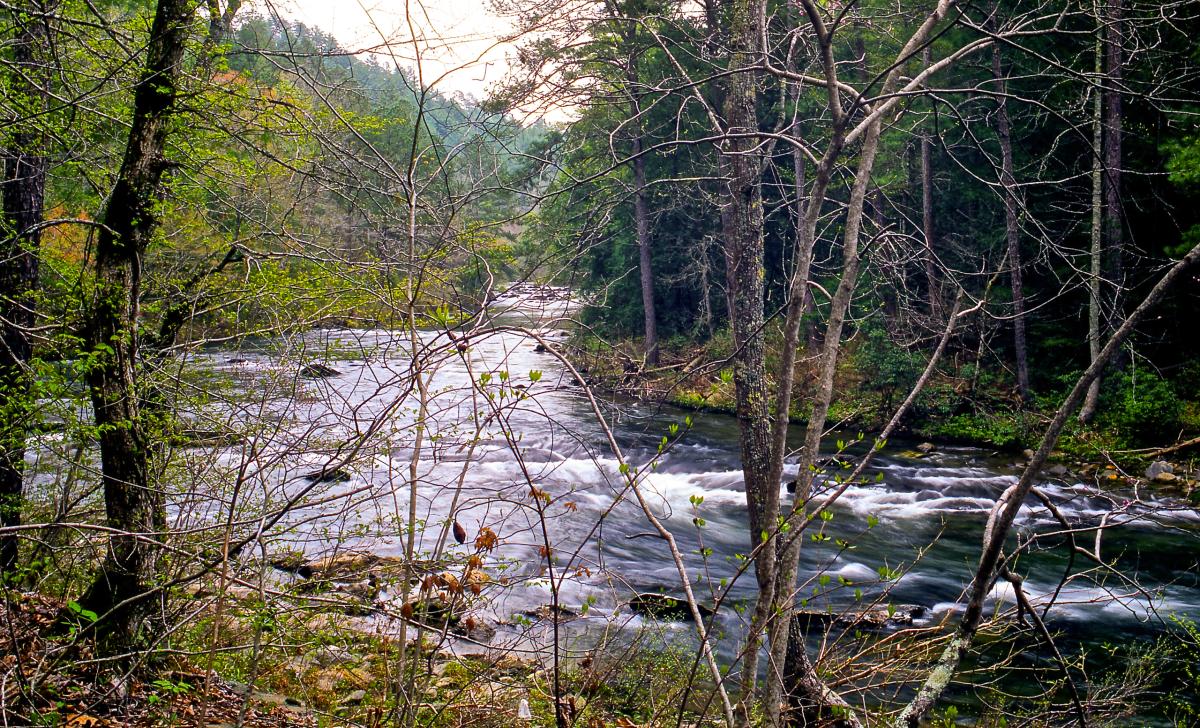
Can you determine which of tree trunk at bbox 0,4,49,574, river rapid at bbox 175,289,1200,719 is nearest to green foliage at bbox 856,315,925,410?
river rapid at bbox 175,289,1200,719

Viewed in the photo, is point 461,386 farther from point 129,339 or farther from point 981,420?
point 981,420

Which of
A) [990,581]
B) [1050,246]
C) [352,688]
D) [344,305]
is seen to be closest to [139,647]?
[352,688]

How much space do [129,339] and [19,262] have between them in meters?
2.37

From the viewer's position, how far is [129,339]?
4.71 metres

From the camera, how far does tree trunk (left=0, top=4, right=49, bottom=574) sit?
4434mm

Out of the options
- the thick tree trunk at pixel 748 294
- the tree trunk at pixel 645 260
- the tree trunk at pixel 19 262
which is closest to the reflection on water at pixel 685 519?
the thick tree trunk at pixel 748 294

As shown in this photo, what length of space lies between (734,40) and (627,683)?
5.31 m

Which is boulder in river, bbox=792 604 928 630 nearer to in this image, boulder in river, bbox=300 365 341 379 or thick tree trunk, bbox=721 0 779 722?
thick tree trunk, bbox=721 0 779 722

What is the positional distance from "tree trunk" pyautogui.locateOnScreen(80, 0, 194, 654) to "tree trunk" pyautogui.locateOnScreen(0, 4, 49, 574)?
0.38 meters

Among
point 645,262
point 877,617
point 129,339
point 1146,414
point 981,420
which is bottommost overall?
point 877,617

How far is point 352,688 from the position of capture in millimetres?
6129

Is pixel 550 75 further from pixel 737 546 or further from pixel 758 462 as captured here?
pixel 737 546

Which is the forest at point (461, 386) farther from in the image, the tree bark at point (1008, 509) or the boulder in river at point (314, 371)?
the boulder in river at point (314, 371)

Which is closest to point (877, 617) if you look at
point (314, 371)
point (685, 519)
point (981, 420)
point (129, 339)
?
point (685, 519)
